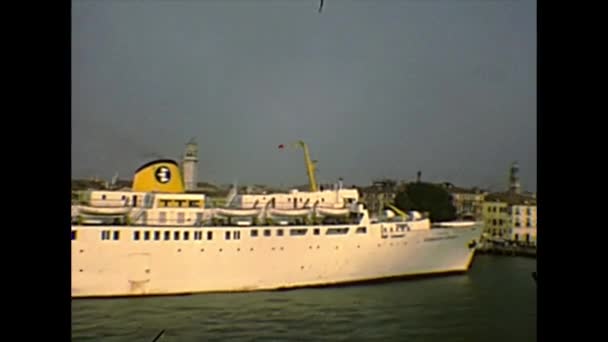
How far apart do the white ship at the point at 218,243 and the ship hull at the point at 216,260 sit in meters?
0.02

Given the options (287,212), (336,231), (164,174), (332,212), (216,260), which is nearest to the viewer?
(216,260)

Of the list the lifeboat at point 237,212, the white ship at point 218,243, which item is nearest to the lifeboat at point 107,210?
the white ship at point 218,243

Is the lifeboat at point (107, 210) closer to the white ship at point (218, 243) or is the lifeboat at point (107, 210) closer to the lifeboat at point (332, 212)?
the white ship at point (218, 243)

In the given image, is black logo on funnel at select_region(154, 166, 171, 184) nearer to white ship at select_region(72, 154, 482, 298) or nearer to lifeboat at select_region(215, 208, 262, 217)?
white ship at select_region(72, 154, 482, 298)

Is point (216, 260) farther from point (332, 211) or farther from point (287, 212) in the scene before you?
point (332, 211)

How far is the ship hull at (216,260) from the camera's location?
376 inches

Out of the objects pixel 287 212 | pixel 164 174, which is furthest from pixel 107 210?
pixel 287 212

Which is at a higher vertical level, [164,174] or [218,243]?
[164,174]

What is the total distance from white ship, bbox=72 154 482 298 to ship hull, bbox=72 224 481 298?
0.02 m

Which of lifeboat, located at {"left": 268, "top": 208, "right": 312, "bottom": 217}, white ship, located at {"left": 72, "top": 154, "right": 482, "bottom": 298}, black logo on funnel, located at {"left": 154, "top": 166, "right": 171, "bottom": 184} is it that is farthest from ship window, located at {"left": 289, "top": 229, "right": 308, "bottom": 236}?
black logo on funnel, located at {"left": 154, "top": 166, "right": 171, "bottom": 184}

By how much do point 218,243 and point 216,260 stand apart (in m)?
0.30

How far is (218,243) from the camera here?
9992 millimetres
